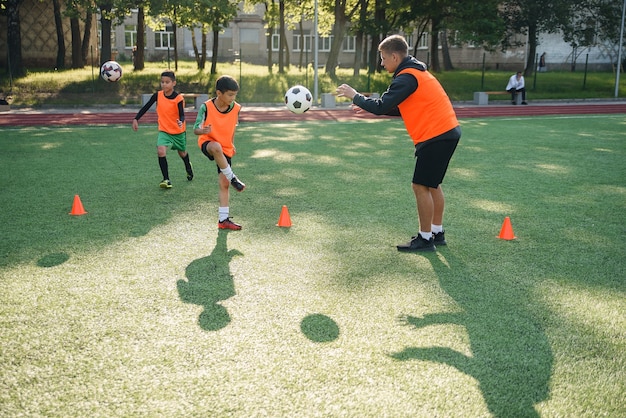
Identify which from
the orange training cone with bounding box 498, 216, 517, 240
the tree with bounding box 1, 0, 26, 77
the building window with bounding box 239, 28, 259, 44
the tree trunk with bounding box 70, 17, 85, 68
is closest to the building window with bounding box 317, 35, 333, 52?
the building window with bounding box 239, 28, 259, 44

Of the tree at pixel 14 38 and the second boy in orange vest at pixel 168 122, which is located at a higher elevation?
the tree at pixel 14 38

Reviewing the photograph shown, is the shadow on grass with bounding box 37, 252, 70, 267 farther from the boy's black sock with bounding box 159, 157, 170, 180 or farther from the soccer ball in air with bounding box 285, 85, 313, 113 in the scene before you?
the soccer ball in air with bounding box 285, 85, 313, 113

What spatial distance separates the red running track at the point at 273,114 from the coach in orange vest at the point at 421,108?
35.3 ft

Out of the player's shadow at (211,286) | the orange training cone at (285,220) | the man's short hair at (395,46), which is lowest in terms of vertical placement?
the player's shadow at (211,286)

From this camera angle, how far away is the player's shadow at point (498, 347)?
10.3 feet

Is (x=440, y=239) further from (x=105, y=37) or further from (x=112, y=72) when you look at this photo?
(x=105, y=37)

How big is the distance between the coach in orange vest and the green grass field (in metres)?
0.85

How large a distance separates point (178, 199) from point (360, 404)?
533 centimetres

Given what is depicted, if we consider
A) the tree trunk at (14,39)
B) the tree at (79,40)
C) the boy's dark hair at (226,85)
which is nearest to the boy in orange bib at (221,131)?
the boy's dark hair at (226,85)

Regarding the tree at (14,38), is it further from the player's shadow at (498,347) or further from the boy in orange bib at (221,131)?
the player's shadow at (498,347)

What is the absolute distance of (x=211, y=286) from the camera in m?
4.71

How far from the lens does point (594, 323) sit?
4.02 metres

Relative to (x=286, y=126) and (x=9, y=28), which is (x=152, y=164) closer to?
(x=286, y=126)

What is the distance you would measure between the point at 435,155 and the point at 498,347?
228cm
